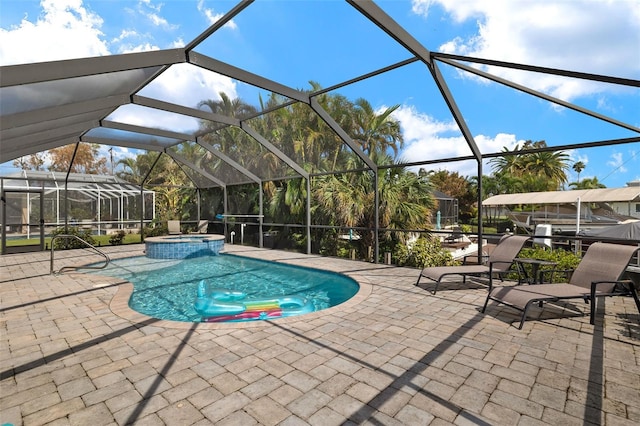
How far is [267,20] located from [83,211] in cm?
1441

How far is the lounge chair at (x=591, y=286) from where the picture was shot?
3889 millimetres

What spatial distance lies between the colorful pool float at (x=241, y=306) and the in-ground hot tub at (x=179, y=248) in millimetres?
4506

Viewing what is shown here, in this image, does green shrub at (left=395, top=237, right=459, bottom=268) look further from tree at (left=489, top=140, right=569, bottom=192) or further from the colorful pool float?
tree at (left=489, top=140, right=569, bottom=192)

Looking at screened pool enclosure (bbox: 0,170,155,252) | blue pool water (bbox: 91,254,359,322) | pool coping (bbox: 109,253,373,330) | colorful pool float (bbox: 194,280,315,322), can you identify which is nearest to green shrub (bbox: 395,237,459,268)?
blue pool water (bbox: 91,254,359,322)

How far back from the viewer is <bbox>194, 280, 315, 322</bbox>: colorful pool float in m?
5.61

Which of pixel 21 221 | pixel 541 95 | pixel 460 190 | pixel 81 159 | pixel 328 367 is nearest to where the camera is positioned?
pixel 328 367

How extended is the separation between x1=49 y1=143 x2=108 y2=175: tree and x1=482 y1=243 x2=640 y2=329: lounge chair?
3083cm

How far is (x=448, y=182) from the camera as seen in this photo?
34.1 metres

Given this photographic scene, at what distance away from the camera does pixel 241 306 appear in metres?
6.14

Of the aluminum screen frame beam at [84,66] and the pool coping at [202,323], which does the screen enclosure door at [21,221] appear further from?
the aluminum screen frame beam at [84,66]

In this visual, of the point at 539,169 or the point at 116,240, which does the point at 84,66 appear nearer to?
the point at 116,240

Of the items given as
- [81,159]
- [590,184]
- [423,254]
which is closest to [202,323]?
[423,254]

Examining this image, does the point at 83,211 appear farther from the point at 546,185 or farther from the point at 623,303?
the point at 546,185

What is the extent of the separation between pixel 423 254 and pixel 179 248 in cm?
801
